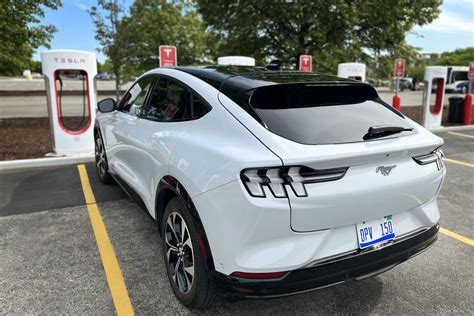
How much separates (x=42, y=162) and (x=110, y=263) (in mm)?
4208

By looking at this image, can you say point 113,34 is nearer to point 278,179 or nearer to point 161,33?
point 161,33

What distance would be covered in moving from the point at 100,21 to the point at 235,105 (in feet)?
37.5

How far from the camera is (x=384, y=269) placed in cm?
233

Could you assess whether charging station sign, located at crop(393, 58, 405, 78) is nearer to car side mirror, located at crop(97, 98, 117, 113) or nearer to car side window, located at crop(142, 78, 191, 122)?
car side mirror, located at crop(97, 98, 117, 113)

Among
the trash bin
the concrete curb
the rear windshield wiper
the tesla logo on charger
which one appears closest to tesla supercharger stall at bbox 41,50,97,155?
Answer: the tesla logo on charger

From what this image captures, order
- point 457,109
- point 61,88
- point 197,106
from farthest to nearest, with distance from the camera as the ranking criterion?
point 457,109 → point 61,88 → point 197,106

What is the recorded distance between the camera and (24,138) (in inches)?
340

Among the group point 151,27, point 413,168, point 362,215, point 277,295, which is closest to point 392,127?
point 413,168

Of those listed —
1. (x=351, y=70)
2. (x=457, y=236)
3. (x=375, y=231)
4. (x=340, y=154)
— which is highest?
(x=351, y=70)

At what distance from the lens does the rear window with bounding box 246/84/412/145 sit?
2.25 meters

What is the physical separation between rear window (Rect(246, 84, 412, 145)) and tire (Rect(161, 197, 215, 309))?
84 cm

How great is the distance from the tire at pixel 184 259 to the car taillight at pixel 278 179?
22.4 inches

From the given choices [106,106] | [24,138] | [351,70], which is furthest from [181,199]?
[351,70]

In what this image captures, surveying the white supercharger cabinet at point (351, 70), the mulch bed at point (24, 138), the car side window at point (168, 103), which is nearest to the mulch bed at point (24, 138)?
the mulch bed at point (24, 138)
